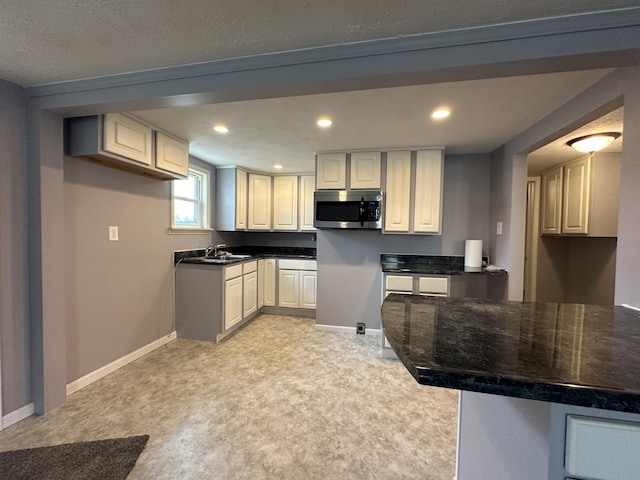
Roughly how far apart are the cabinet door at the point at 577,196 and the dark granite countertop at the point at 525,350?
2.51 meters

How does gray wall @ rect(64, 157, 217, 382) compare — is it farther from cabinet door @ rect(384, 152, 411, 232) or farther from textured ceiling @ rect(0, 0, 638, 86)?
cabinet door @ rect(384, 152, 411, 232)

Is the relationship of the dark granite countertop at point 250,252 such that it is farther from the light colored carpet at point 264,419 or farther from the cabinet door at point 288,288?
the light colored carpet at point 264,419

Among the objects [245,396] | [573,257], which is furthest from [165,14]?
[573,257]

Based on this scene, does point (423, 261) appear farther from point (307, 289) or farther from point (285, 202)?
point (285, 202)

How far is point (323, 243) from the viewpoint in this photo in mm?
3496

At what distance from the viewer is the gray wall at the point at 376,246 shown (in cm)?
323

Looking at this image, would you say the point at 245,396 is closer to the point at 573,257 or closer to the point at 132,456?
the point at 132,456

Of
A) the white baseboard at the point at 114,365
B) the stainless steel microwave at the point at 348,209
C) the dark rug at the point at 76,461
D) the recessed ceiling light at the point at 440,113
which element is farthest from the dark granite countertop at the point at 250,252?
the recessed ceiling light at the point at 440,113

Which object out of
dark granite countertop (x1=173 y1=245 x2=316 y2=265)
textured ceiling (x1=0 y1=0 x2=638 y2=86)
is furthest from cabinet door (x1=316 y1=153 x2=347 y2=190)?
textured ceiling (x1=0 y1=0 x2=638 y2=86)

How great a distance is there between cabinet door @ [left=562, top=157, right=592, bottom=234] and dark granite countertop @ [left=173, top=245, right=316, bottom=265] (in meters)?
3.26

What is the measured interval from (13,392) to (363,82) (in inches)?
113

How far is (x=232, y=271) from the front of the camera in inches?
128

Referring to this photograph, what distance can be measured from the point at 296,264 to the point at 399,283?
173 cm

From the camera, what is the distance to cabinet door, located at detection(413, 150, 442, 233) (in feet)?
9.89
